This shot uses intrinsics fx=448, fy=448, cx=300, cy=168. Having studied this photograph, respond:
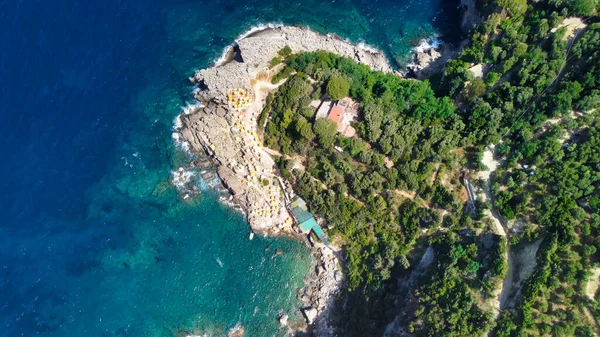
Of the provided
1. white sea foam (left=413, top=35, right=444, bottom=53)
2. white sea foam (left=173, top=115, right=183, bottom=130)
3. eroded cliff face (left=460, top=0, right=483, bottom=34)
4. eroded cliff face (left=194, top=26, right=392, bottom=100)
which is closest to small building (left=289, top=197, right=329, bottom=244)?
eroded cliff face (left=194, top=26, right=392, bottom=100)

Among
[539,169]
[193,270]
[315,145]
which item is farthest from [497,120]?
[193,270]

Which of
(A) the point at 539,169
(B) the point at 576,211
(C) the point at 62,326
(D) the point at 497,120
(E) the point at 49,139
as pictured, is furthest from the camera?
(E) the point at 49,139

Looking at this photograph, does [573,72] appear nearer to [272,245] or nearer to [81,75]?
[272,245]

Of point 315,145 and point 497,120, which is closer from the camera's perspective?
point 497,120

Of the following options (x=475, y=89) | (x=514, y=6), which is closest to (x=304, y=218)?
(x=475, y=89)

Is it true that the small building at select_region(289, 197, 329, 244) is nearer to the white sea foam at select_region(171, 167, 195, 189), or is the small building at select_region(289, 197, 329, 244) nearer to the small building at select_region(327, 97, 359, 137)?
the small building at select_region(327, 97, 359, 137)

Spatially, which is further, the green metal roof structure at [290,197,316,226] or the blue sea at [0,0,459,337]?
the green metal roof structure at [290,197,316,226]
